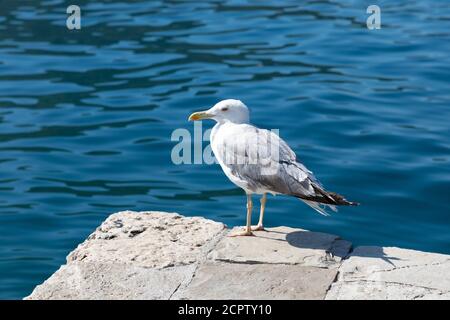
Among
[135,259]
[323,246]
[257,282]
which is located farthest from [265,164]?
[135,259]

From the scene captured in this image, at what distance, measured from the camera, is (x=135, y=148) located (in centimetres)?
926

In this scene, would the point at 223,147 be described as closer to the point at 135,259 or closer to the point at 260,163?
the point at 260,163

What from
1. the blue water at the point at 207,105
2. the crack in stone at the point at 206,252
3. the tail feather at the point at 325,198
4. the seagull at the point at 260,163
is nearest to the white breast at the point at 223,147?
the seagull at the point at 260,163

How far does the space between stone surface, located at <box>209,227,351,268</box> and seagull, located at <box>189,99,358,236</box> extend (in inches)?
5.0

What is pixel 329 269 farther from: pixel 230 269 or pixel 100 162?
pixel 100 162

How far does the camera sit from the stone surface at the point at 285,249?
5.34 meters

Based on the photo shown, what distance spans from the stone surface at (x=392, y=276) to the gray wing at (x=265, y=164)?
1.59 ft

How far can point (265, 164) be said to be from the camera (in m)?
5.53

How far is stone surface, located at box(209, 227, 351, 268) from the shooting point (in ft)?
17.5

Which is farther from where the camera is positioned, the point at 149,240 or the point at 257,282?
the point at 149,240

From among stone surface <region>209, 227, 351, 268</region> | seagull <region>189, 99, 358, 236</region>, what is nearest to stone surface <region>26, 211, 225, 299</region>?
stone surface <region>209, 227, 351, 268</region>

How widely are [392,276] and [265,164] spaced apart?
3.09 ft

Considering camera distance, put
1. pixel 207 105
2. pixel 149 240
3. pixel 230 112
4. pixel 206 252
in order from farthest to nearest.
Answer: pixel 207 105 < pixel 230 112 < pixel 149 240 < pixel 206 252

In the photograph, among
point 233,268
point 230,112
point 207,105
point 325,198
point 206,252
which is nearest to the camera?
point 233,268
